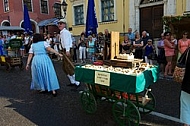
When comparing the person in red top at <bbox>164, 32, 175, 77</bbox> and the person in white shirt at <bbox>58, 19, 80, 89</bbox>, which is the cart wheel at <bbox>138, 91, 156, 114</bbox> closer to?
the person in white shirt at <bbox>58, 19, 80, 89</bbox>

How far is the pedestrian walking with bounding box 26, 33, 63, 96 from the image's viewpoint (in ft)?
17.2

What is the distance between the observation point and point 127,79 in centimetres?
313

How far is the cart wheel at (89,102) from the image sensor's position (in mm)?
3977

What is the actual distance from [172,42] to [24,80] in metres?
5.44

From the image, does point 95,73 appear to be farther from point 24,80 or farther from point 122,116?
point 24,80

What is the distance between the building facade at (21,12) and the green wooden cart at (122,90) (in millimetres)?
21955

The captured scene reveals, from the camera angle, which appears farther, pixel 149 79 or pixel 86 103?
pixel 86 103

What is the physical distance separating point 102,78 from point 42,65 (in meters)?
2.40

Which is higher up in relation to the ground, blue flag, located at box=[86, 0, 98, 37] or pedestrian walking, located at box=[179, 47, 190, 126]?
blue flag, located at box=[86, 0, 98, 37]

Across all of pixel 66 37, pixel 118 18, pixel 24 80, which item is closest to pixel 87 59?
pixel 118 18

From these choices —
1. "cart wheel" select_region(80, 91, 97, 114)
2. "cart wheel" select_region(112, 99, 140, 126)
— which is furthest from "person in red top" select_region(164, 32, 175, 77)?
"cart wheel" select_region(112, 99, 140, 126)

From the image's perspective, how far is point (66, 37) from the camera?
570cm

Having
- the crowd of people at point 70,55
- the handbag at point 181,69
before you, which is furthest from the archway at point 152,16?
the handbag at point 181,69

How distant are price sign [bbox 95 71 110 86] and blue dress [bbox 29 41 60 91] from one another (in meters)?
2.18
